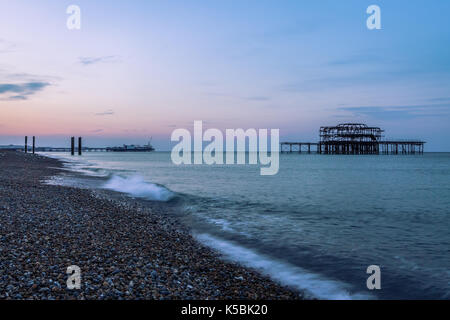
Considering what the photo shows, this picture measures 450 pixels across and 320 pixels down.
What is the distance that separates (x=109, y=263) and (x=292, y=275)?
404 cm

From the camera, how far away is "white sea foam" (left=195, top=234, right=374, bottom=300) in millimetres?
6734

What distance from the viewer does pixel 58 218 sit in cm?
961

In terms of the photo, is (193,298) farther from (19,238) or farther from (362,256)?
(362,256)

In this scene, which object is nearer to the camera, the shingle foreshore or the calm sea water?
the shingle foreshore

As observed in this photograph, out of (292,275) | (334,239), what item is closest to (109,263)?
(292,275)

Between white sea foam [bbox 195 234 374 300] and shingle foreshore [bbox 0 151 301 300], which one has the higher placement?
shingle foreshore [bbox 0 151 301 300]

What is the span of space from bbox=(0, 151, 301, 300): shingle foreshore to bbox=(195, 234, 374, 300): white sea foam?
18.8 inches

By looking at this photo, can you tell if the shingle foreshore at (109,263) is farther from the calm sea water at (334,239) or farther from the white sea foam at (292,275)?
the calm sea water at (334,239)

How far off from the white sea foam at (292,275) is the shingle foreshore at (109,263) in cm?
48

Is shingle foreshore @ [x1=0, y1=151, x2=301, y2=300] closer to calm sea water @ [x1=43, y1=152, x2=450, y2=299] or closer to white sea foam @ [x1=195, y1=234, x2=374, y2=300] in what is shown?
white sea foam @ [x1=195, y1=234, x2=374, y2=300]

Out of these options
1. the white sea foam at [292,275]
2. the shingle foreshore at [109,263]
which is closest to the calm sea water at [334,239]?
the white sea foam at [292,275]

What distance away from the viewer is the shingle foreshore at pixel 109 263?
5.05 meters

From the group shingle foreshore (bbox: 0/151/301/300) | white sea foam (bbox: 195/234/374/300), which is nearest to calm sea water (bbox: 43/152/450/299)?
white sea foam (bbox: 195/234/374/300)
